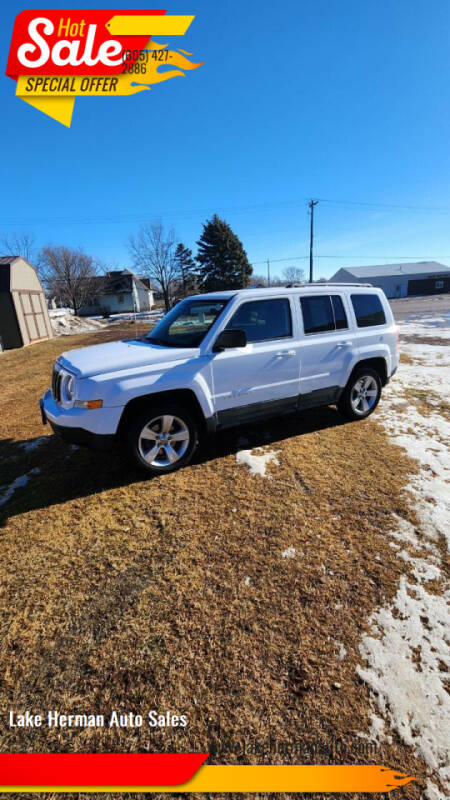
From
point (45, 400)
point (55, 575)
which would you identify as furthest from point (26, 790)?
point (45, 400)

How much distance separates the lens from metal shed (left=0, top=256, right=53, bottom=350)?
17203mm

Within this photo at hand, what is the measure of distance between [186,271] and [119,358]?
46.1m

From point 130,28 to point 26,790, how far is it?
10249 mm

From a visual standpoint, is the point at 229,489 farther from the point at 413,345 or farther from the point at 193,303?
the point at 413,345

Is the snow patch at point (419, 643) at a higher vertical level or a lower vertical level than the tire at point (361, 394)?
lower

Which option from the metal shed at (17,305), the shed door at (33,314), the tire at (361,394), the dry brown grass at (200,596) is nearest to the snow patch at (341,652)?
the dry brown grass at (200,596)

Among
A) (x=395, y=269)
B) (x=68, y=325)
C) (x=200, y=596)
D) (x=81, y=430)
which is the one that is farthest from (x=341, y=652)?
(x=395, y=269)

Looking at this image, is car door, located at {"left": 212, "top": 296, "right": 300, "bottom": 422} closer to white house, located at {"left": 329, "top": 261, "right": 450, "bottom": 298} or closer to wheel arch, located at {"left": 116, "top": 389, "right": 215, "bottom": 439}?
wheel arch, located at {"left": 116, "top": 389, "right": 215, "bottom": 439}

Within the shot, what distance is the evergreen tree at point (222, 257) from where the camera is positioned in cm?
4191

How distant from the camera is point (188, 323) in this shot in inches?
168

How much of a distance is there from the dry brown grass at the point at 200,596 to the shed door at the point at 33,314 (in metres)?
17.9

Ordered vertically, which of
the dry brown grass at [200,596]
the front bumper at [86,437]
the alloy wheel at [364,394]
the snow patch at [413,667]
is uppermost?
the front bumper at [86,437]

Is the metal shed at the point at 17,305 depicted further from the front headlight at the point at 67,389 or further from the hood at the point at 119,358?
the front headlight at the point at 67,389

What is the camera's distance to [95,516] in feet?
10.2
